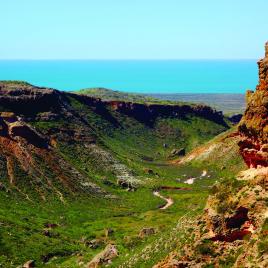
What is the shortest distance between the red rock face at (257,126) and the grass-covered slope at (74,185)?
36.3 feet

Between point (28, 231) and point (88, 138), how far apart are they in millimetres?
67497

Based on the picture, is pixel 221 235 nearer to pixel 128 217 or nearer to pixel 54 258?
pixel 54 258

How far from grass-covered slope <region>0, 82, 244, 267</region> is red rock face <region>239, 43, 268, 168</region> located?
1106 cm

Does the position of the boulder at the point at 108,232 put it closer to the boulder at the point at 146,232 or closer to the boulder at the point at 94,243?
the boulder at the point at 94,243

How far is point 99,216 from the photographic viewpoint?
102188mm

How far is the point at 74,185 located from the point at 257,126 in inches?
3191

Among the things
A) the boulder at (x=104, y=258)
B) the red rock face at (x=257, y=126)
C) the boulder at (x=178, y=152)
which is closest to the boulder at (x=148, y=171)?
the boulder at (x=178, y=152)

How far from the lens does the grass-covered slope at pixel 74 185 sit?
76375mm

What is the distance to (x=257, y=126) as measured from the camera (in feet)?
129

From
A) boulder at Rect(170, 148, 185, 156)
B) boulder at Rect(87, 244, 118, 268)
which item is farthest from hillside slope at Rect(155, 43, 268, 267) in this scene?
boulder at Rect(170, 148, 185, 156)

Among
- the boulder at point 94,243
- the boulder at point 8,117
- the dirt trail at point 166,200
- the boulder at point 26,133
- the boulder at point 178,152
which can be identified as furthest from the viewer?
the boulder at point 178,152

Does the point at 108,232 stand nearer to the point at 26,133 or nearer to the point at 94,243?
the point at 94,243

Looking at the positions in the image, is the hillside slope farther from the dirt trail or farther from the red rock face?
the dirt trail

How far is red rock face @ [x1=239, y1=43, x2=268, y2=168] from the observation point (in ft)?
127
